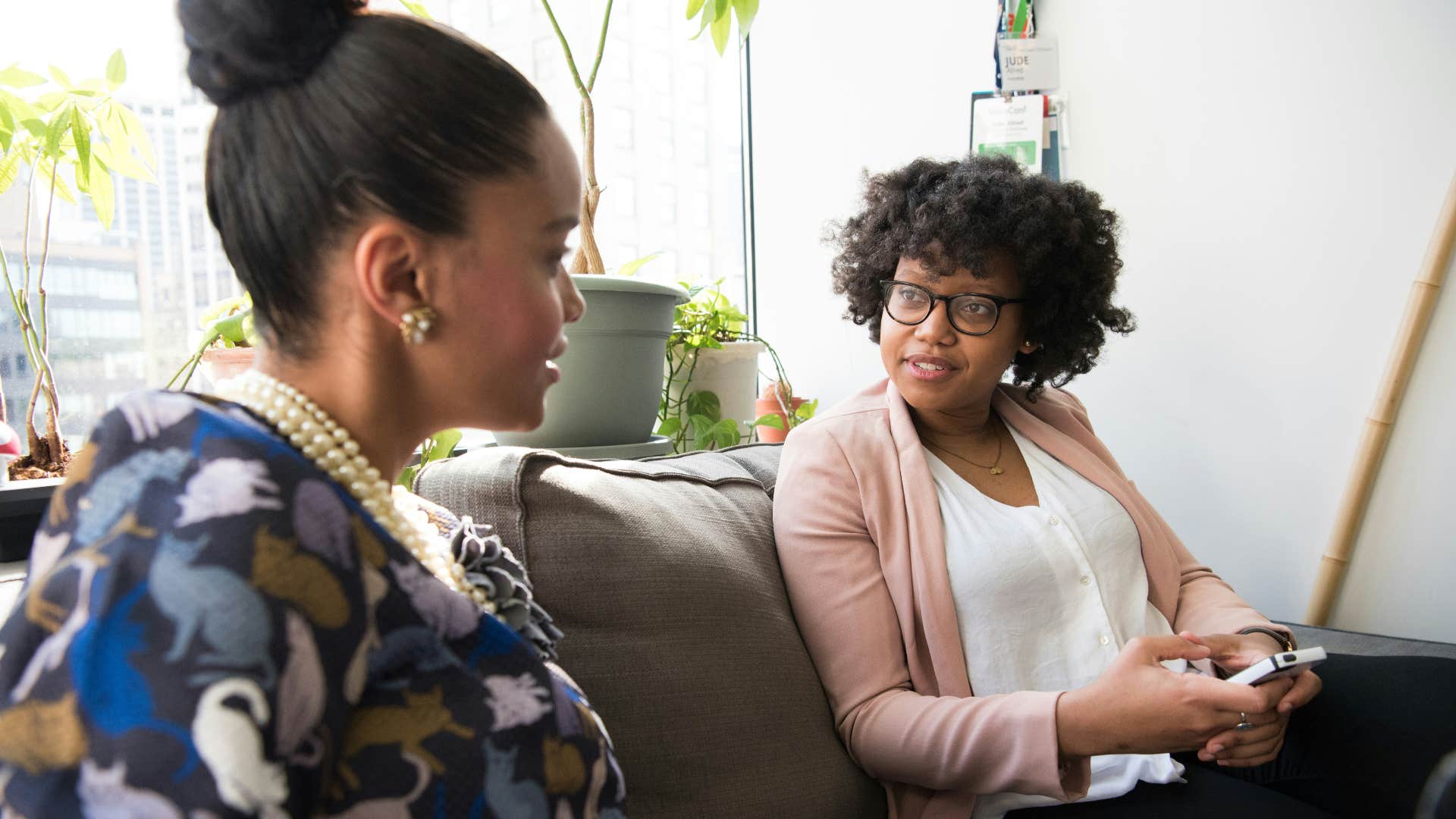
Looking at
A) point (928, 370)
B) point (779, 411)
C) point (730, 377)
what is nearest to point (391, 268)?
point (928, 370)

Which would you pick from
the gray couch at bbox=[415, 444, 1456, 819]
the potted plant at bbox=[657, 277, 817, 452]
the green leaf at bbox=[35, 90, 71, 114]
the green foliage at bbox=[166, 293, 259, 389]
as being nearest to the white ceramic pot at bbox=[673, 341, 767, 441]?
the potted plant at bbox=[657, 277, 817, 452]

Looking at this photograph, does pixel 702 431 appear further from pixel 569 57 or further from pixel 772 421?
pixel 569 57

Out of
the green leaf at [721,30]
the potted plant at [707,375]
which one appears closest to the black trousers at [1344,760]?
the potted plant at [707,375]

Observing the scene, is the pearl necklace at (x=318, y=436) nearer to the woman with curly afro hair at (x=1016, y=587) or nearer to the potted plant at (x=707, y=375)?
the woman with curly afro hair at (x=1016, y=587)

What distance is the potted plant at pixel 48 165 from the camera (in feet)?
3.74

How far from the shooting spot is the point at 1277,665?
96 cm

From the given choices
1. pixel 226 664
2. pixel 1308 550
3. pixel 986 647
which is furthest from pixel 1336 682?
pixel 226 664

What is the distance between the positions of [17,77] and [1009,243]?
1.30 m

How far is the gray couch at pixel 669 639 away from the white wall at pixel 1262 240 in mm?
1393

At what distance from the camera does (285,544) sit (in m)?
0.44

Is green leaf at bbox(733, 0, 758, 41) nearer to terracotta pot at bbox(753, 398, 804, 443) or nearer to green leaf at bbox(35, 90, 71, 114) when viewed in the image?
terracotta pot at bbox(753, 398, 804, 443)

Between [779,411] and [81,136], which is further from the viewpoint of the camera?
[779,411]

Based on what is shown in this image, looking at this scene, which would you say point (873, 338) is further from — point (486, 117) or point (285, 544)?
point (285, 544)

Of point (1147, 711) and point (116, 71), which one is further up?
point (116, 71)
